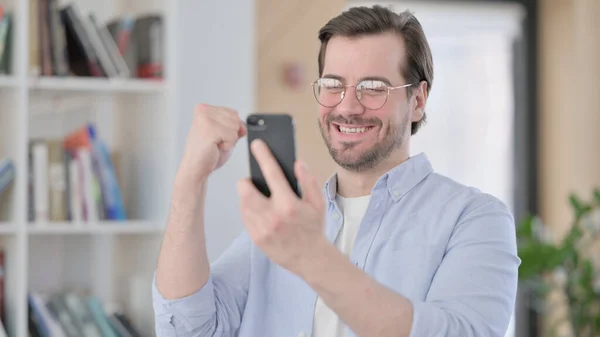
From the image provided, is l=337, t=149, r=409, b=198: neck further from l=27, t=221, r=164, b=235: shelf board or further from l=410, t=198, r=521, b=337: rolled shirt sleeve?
l=27, t=221, r=164, b=235: shelf board

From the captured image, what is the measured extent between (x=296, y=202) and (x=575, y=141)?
13.0ft

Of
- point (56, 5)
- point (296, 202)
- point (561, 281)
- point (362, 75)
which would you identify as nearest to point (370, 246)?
point (362, 75)

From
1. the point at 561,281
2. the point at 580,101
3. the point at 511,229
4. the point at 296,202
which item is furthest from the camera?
the point at 580,101

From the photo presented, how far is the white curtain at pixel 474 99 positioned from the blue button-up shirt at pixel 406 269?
3.37 meters

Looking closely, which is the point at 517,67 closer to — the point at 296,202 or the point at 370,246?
the point at 370,246

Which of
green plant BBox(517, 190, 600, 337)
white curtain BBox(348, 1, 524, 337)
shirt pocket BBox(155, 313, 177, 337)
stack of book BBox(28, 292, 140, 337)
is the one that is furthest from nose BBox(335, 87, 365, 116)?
white curtain BBox(348, 1, 524, 337)

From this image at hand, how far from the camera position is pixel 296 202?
1142 mm

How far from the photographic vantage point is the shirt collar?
1.68 meters

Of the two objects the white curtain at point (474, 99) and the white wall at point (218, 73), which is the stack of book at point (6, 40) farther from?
the white curtain at point (474, 99)

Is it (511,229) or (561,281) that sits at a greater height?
(511,229)

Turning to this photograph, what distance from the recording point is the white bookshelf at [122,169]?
2881 mm

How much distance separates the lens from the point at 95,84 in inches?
118

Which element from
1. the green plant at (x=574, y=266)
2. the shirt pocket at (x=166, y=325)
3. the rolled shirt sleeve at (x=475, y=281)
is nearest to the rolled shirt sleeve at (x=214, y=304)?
the shirt pocket at (x=166, y=325)

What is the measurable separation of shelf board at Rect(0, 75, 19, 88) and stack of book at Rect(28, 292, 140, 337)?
63 centimetres
